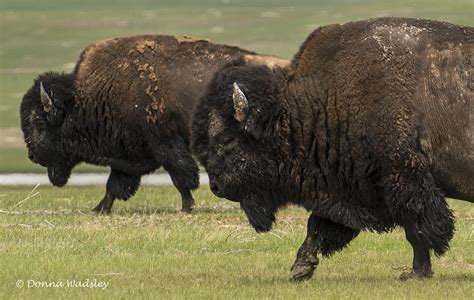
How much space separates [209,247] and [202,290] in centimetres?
260

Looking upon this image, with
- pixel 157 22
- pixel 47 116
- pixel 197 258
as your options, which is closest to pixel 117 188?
pixel 47 116

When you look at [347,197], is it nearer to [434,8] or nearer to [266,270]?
[266,270]

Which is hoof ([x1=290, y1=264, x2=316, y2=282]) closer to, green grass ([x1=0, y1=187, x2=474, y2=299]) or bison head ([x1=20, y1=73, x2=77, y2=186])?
green grass ([x1=0, y1=187, x2=474, y2=299])

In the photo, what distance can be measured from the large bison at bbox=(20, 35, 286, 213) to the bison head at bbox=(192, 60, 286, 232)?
229 inches

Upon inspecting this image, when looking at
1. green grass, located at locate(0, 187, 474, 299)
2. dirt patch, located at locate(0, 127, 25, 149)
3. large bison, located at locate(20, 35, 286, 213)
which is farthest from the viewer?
dirt patch, located at locate(0, 127, 25, 149)

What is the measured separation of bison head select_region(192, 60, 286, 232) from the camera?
34.9ft

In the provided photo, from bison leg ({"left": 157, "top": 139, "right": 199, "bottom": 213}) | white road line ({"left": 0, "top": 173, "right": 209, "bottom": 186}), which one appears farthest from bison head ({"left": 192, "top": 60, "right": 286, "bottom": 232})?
white road line ({"left": 0, "top": 173, "right": 209, "bottom": 186})

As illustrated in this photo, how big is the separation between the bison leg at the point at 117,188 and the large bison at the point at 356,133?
235 inches

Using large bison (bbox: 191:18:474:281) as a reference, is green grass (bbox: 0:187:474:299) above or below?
below

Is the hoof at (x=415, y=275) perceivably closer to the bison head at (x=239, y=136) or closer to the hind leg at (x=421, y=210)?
the hind leg at (x=421, y=210)

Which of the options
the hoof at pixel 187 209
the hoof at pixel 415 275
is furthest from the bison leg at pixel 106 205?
the hoof at pixel 415 275

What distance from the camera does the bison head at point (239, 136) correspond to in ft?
34.9

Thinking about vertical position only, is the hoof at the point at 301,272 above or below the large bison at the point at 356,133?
below

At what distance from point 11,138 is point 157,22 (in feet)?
58.9
